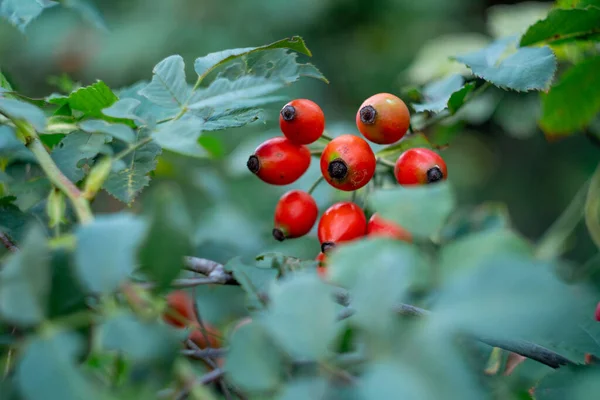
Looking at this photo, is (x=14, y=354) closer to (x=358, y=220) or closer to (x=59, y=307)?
(x=59, y=307)

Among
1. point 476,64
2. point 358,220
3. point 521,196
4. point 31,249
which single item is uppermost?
point 31,249

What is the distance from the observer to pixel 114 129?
64cm

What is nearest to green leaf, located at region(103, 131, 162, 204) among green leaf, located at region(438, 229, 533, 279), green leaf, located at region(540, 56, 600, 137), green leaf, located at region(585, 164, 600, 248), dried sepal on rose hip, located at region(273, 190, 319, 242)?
dried sepal on rose hip, located at region(273, 190, 319, 242)

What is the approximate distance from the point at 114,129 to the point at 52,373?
0.99ft

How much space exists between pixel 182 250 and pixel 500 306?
0.25 metres

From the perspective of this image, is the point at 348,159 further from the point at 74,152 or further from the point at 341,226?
the point at 74,152

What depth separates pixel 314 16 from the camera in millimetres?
3812

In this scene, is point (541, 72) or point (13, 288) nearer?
point (13, 288)

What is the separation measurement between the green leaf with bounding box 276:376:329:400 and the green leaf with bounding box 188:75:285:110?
339 mm

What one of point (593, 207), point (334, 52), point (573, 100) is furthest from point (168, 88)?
point (334, 52)

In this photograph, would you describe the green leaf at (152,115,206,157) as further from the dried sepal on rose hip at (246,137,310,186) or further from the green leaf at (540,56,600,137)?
the green leaf at (540,56,600,137)

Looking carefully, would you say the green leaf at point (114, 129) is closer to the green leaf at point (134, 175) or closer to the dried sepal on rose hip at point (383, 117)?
the green leaf at point (134, 175)

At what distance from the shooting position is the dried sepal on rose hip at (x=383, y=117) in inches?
35.3

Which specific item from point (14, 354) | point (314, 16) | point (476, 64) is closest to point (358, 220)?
point (476, 64)
